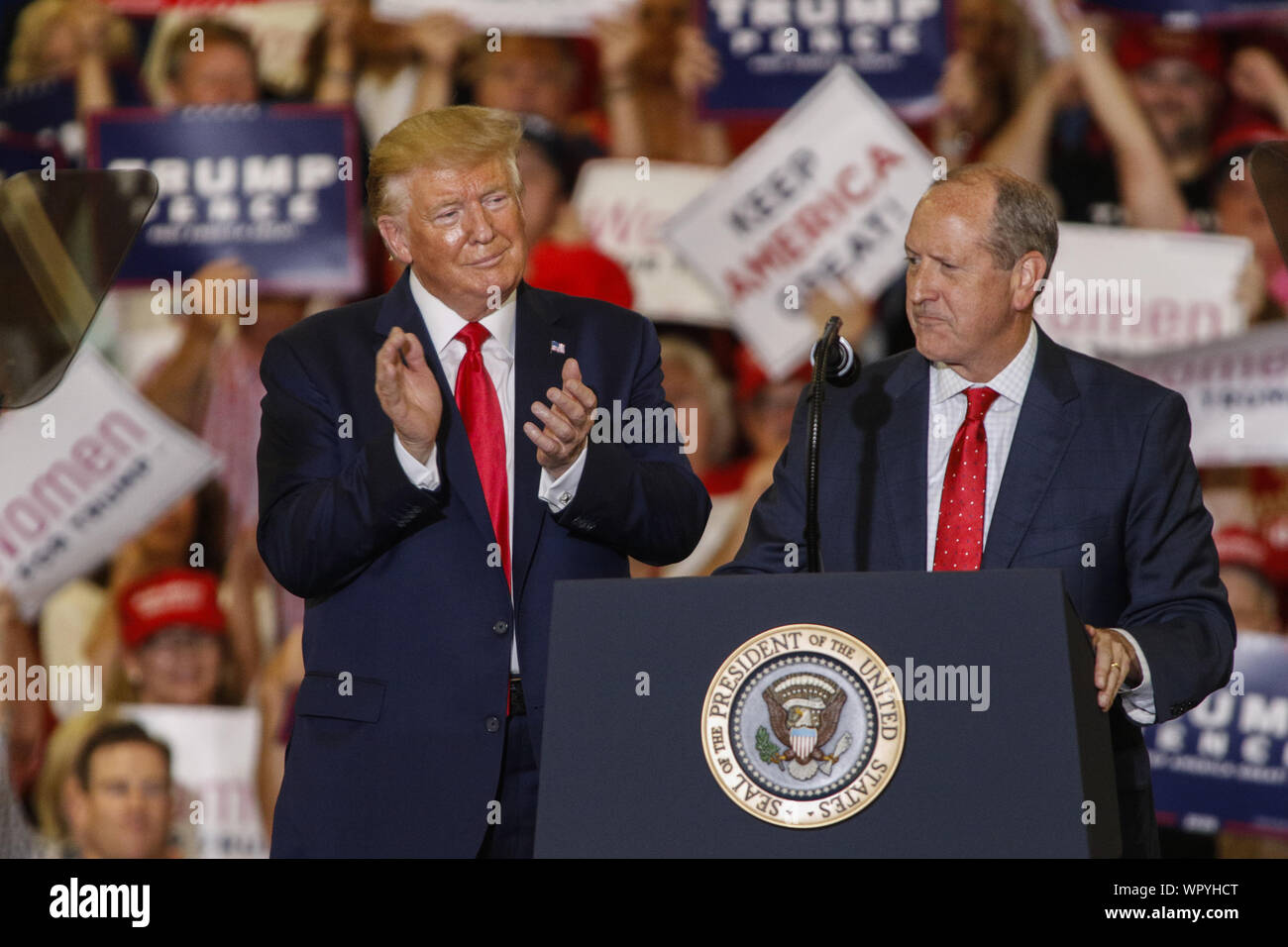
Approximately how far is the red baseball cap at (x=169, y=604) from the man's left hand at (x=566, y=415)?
322cm

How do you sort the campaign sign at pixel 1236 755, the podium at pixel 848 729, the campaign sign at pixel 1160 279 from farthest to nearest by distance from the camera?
the campaign sign at pixel 1160 279 < the campaign sign at pixel 1236 755 < the podium at pixel 848 729

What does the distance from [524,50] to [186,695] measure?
2235mm

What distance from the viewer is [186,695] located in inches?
197

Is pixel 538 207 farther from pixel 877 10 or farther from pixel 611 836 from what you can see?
pixel 611 836

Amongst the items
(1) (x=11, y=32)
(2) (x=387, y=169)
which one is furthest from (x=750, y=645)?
(1) (x=11, y=32)

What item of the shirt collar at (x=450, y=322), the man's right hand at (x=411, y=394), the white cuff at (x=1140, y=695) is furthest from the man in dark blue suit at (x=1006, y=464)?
the man's right hand at (x=411, y=394)

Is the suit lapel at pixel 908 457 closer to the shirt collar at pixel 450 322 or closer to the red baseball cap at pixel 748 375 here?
the shirt collar at pixel 450 322

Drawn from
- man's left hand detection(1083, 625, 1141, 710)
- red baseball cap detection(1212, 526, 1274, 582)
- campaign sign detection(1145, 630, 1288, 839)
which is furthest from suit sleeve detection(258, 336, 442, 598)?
red baseball cap detection(1212, 526, 1274, 582)

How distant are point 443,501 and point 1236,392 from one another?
326 cm

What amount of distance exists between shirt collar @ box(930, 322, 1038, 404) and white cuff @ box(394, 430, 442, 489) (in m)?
0.77

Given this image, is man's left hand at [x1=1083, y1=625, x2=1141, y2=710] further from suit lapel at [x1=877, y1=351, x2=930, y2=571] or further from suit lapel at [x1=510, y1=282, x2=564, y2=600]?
suit lapel at [x1=510, y1=282, x2=564, y2=600]

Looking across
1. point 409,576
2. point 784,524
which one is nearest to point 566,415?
point 409,576

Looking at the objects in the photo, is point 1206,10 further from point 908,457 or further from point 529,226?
point 908,457

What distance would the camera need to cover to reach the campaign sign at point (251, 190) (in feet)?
16.6
